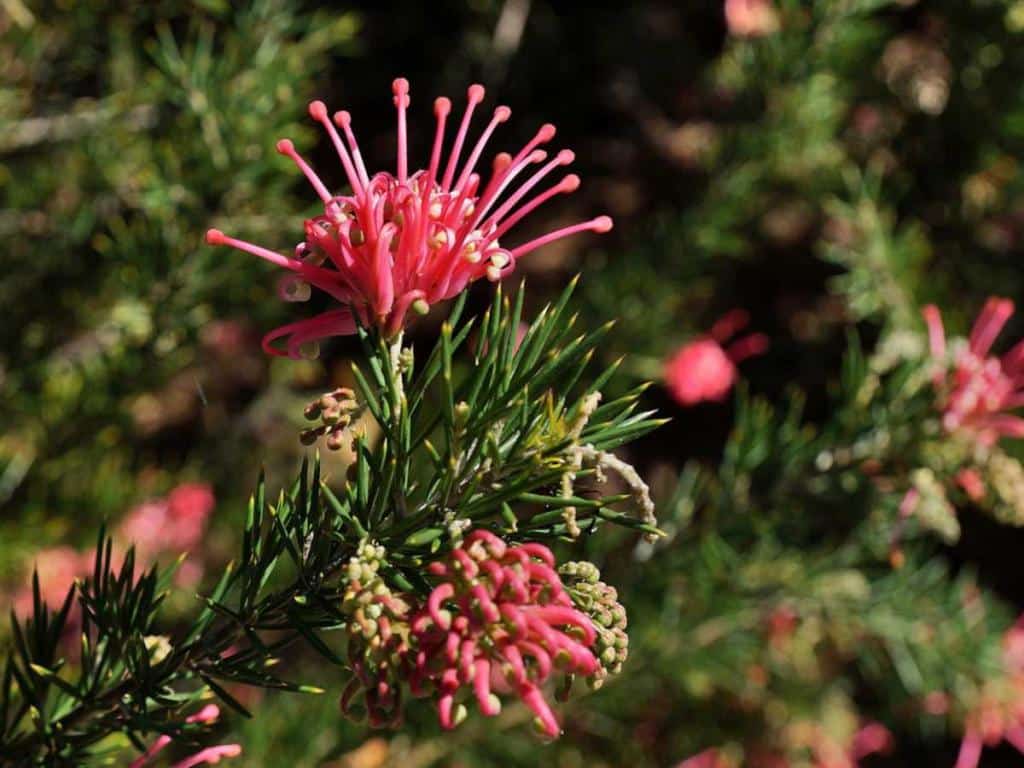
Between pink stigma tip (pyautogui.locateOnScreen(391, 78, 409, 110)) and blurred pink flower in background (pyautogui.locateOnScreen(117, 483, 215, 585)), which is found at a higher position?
pink stigma tip (pyautogui.locateOnScreen(391, 78, 409, 110))

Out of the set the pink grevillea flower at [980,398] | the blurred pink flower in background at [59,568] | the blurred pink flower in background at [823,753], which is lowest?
the blurred pink flower in background at [823,753]

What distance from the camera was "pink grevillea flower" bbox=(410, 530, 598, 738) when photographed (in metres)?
0.41

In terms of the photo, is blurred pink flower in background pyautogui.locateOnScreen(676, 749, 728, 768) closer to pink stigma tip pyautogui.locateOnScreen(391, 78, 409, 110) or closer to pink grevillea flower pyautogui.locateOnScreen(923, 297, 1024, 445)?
pink grevillea flower pyautogui.locateOnScreen(923, 297, 1024, 445)

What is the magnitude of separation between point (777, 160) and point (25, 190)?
2.72 feet

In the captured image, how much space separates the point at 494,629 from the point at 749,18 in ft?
3.72

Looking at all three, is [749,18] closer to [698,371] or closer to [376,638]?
[698,371]

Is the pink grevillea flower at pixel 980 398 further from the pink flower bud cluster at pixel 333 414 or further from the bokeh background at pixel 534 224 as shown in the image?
the pink flower bud cluster at pixel 333 414

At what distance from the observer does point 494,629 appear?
16.6 inches

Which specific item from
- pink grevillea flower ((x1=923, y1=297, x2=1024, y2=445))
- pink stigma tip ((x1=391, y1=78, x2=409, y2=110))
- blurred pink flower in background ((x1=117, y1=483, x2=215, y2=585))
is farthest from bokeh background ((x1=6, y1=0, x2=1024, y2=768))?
pink stigma tip ((x1=391, y1=78, x2=409, y2=110))

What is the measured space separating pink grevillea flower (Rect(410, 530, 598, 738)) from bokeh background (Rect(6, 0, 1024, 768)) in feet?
1.66

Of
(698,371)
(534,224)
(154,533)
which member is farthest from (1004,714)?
(154,533)

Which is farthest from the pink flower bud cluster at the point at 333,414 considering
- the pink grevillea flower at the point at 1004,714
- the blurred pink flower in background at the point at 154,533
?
the pink grevillea flower at the point at 1004,714

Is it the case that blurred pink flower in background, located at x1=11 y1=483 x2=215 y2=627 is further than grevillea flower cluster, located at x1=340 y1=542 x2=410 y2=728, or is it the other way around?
blurred pink flower in background, located at x1=11 y1=483 x2=215 y2=627

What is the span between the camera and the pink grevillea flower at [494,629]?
1.34 ft
